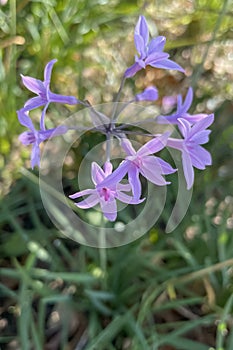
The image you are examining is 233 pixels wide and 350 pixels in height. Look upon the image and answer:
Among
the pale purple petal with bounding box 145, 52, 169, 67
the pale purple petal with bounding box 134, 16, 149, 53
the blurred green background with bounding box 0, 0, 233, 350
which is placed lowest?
the blurred green background with bounding box 0, 0, 233, 350

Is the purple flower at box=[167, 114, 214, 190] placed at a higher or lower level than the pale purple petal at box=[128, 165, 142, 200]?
higher

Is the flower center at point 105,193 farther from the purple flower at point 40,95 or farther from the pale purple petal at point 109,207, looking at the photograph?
the purple flower at point 40,95

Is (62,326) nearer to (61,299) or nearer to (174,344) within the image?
(61,299)

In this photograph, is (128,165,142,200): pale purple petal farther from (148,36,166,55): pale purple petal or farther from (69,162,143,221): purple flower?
(148,36,166,55): pale purple petal

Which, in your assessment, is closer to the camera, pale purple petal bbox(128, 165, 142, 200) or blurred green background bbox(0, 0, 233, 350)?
pale purple petal bbox(128, 165, 142, 200)

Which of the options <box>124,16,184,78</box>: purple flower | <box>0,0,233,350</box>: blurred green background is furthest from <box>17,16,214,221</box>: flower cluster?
<box>0,0,233,350</box>: blurred green background

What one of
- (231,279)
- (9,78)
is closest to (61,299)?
(231,279)

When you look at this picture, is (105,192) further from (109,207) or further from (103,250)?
(103,250)
